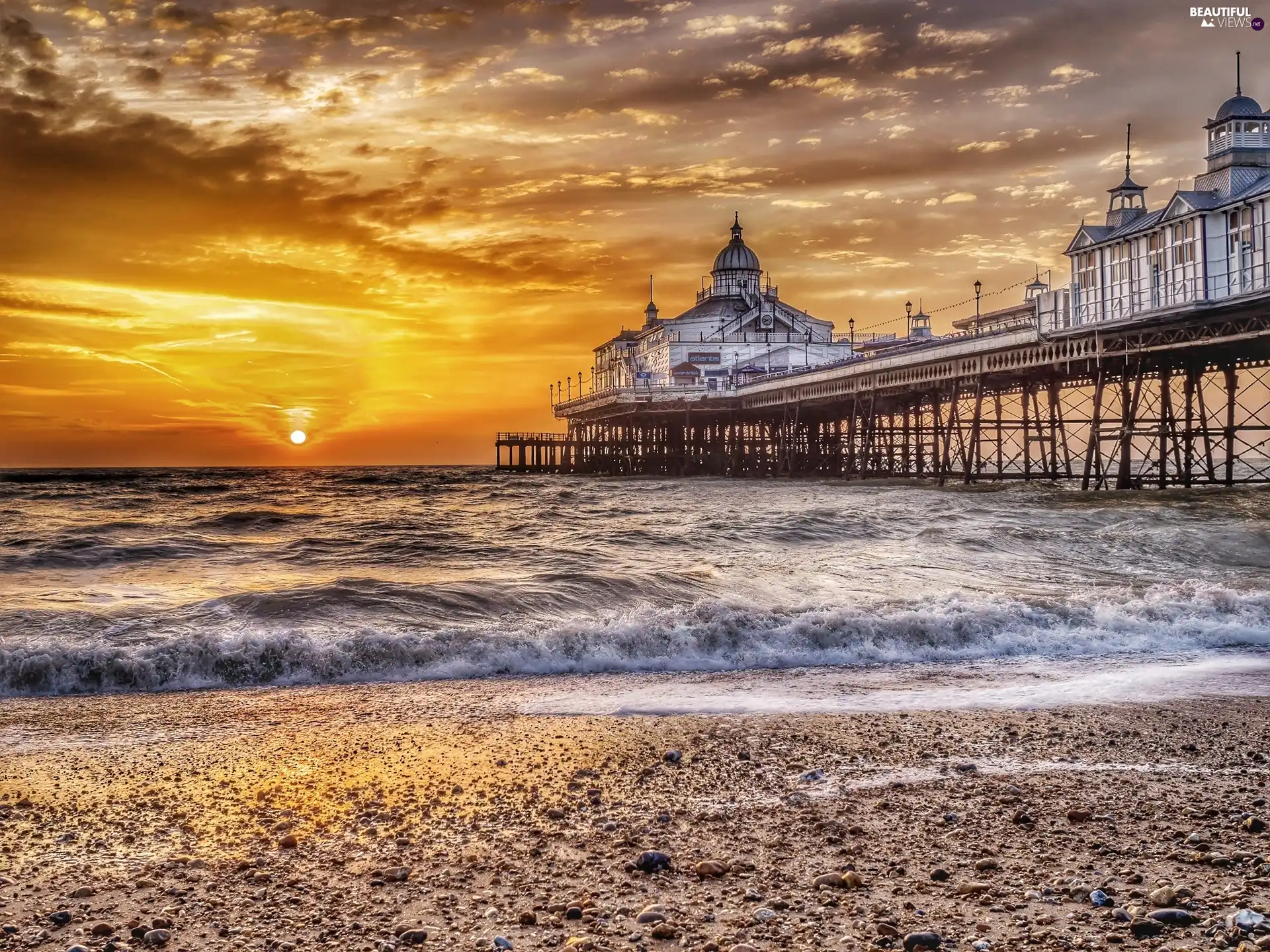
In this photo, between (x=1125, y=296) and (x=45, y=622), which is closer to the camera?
(x=45, y=622)

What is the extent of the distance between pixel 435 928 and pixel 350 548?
17667mm

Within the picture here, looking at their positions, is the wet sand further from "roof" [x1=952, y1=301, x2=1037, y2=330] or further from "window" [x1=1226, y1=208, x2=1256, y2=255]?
"roof" [x1=952, y1=301, x2=1037, y2=330]

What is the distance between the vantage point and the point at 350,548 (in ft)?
68.3

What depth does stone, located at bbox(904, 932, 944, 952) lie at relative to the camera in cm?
364

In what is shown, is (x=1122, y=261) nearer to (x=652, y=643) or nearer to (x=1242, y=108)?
(x=1242, y=108)

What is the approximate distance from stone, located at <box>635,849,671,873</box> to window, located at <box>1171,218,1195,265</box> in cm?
3445

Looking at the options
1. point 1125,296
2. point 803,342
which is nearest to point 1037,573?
point 1125,296

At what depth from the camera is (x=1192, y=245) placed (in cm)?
3303

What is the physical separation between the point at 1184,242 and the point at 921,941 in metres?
35.5

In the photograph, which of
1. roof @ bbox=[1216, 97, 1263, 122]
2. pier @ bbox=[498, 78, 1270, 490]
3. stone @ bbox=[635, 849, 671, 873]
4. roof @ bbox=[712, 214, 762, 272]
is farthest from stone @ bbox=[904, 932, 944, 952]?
roof @ bbox=[712, 214, 762, 272]

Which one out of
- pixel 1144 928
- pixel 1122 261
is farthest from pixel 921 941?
pixel 1122 261

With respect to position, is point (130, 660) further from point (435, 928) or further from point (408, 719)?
point (435, 928)

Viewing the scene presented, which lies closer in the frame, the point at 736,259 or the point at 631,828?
the point at 631,828

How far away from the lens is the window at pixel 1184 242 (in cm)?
3303
